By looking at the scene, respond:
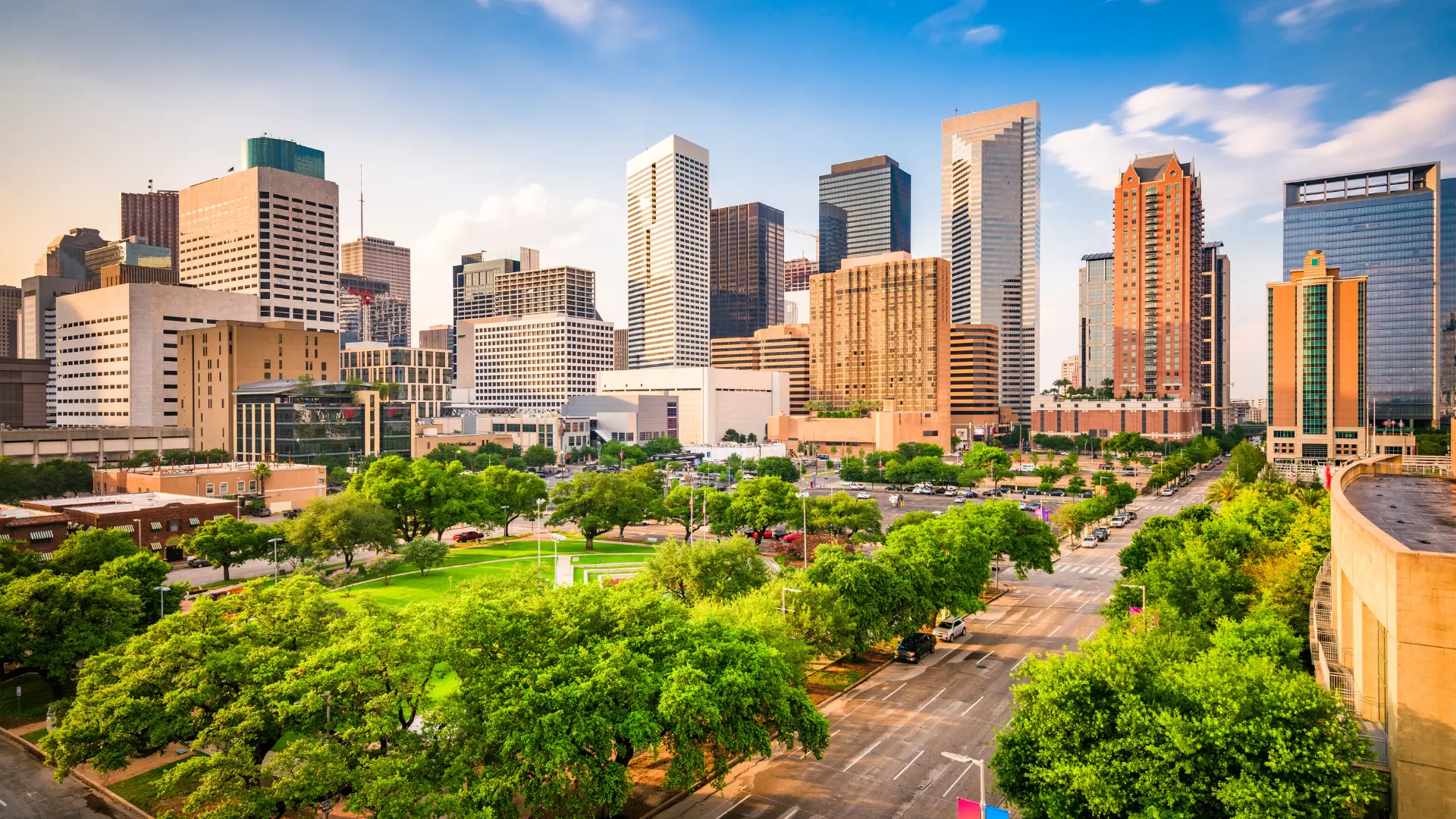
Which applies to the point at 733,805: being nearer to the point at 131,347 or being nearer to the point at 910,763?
the point at 910,763

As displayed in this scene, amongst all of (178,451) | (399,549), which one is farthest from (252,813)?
(178,451)

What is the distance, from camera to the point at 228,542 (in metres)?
67.8

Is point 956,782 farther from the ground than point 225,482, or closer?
closer

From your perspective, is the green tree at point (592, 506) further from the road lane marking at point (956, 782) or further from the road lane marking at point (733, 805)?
the road lane marking at point (956, 782)

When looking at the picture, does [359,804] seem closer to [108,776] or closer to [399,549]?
[108,776]

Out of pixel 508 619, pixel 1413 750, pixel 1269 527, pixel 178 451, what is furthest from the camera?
pixel 178 451

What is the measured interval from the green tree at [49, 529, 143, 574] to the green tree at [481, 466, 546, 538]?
122ft

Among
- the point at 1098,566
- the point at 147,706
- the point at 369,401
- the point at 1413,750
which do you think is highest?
the point at 369,401

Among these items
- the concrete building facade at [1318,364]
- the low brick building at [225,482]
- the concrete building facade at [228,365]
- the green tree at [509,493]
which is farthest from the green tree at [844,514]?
the concrete building facade at [228,365]

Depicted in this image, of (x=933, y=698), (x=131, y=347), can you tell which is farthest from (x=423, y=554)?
(x=131, y=347)

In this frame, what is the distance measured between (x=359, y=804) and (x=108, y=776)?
55.9ft

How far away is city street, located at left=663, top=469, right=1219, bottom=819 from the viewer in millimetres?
30750

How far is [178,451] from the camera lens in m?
136

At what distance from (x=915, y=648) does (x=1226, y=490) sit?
63.0 metres
